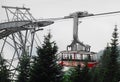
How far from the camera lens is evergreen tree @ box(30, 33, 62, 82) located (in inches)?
1709

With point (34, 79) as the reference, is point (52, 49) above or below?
above

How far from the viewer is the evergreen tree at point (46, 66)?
142 ft

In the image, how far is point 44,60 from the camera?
43875 millimetres

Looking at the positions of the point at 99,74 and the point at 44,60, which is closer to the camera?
the point at 44,60

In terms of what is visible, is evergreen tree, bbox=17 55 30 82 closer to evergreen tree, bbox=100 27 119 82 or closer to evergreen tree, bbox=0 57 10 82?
evergreen tree, bbox=0 57 10 82

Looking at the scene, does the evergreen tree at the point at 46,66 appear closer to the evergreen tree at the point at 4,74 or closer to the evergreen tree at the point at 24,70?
the evergreen tree at the point at 24,70

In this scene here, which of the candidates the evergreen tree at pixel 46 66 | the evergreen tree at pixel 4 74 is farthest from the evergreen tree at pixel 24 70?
the evergreen tree at pixel 46 66

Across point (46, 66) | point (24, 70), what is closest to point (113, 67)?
point (24, 70)

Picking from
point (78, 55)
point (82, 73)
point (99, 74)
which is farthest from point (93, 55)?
point (82, 73)

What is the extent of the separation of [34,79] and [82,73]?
53.9 feet

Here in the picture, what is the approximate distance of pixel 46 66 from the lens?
144 feet

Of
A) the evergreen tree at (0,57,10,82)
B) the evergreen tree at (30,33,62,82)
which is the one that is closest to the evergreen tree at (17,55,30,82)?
the evergreen tree at (0,57,10,82)

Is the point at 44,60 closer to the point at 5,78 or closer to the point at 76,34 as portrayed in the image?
the point at 5,78

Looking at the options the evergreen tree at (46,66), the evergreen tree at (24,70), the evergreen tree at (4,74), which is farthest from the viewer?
the evergreen tree at (4,74)
